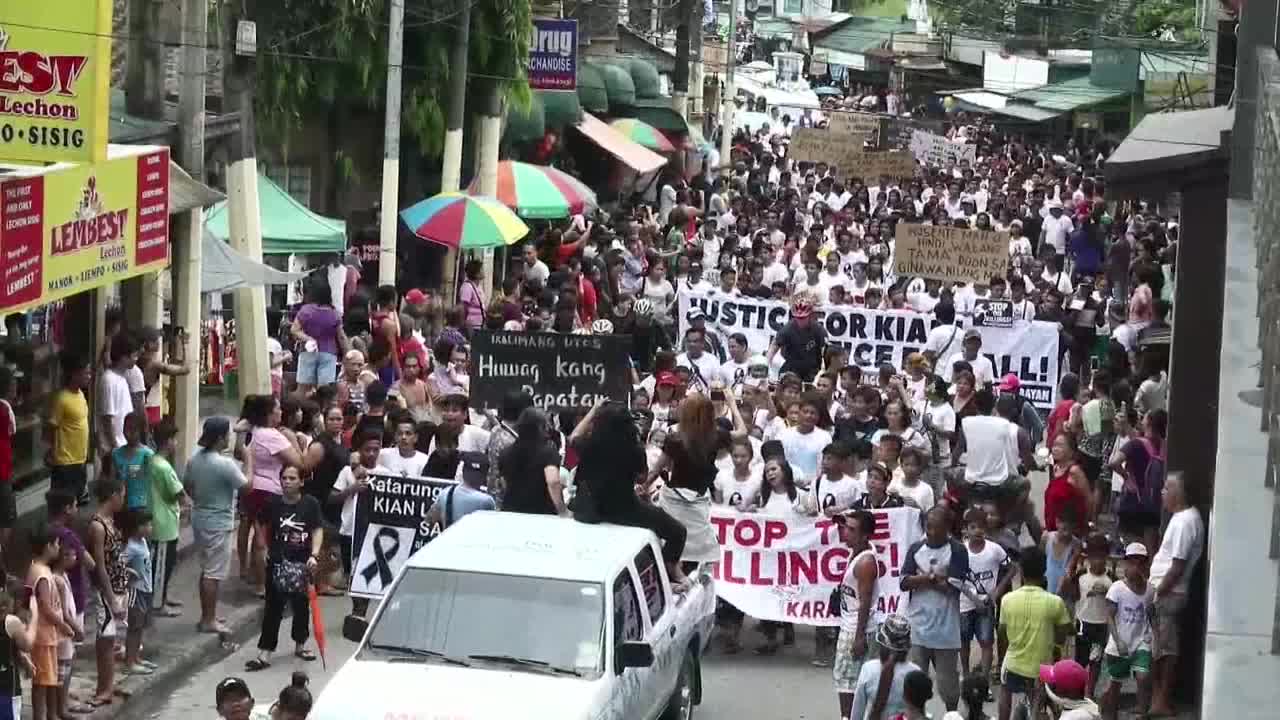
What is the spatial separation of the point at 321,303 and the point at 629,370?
6.46 metres

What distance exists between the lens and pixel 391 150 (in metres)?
26.0

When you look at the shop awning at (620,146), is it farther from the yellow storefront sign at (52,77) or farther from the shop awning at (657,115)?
the yellow storefront sign at (52,77)

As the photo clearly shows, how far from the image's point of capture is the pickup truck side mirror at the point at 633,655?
11.1m

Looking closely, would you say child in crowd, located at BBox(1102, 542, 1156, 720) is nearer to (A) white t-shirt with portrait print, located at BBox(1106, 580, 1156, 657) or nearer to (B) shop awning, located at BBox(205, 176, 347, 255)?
(A) white t-shirt with portrait print, located at BBox(1106, 580, 1156, 657)

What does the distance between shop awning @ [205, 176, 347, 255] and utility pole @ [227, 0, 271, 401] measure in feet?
4.51

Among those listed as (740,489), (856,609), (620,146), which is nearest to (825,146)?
(620,146)

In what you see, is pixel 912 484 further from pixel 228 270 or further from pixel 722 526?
pixel 228 270

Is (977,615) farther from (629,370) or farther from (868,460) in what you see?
(629,370)

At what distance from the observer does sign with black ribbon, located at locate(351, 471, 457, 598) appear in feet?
48.7

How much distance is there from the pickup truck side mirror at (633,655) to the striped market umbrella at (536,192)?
19490 millimetres

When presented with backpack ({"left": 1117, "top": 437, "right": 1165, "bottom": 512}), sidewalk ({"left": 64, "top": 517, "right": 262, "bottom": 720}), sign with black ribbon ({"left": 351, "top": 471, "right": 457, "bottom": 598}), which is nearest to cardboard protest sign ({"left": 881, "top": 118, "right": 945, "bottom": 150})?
backpack ({"left": 1117, "top": 437, "right": 1165, "bottom": 512})

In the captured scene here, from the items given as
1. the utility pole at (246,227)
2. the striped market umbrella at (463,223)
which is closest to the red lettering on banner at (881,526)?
the utility pole at (246,227)

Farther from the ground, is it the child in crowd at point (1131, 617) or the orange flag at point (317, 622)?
the child in crowd at point (1131, 617)

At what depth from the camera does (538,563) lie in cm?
1162
